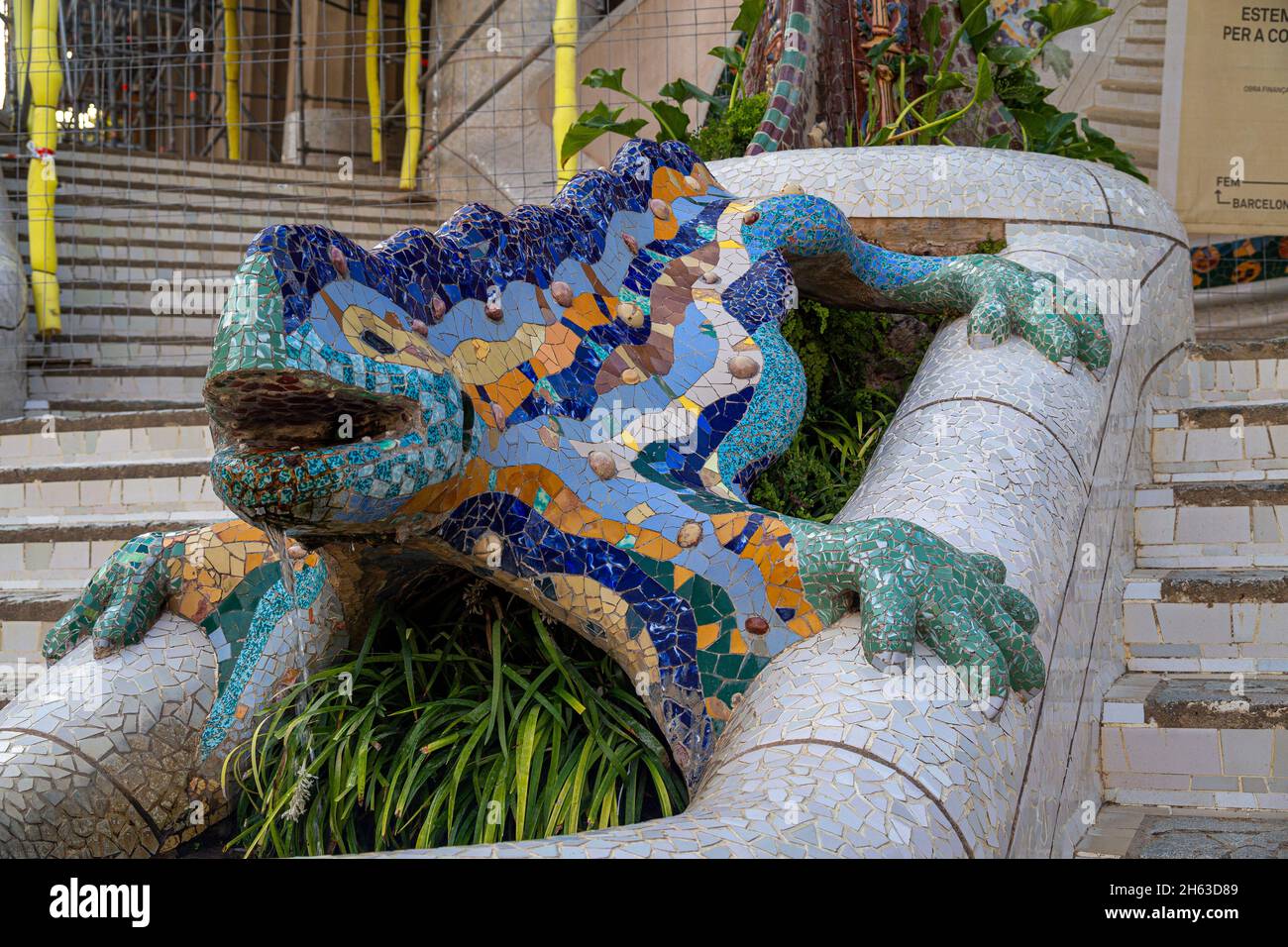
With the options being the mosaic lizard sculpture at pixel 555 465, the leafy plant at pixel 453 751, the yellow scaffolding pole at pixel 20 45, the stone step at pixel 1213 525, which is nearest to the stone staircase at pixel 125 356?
the yellow scaffolding pole at pixel 20 45

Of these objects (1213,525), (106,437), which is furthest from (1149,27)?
(106,437)

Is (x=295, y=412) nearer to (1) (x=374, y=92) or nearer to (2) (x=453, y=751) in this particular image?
(2) (x=453, y=751)

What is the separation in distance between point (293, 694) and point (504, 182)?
25.8 ft

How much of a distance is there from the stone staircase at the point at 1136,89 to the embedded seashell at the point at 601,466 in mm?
7050

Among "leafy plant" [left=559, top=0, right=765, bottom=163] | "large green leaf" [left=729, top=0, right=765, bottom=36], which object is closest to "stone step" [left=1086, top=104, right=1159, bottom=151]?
"leafy plant" [left=559, top=0, right=765, bottom=163]

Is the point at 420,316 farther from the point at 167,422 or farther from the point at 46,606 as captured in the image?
the point at 167,422

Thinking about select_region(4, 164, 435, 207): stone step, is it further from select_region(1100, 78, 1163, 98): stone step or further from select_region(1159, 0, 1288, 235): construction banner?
select_region(1159, 0, 1288, 235): construction banner

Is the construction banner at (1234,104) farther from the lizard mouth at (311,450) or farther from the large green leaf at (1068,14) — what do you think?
Answer: the lizard mouth at (311,450)

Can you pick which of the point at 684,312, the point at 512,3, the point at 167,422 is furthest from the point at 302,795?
the point at 512,3

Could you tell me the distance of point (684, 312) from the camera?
3143 millimetres

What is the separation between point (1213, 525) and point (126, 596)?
2871mm

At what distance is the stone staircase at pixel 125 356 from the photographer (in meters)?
4.28

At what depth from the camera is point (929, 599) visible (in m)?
2.36

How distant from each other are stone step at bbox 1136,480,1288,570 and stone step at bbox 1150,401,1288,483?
0.24 metres
